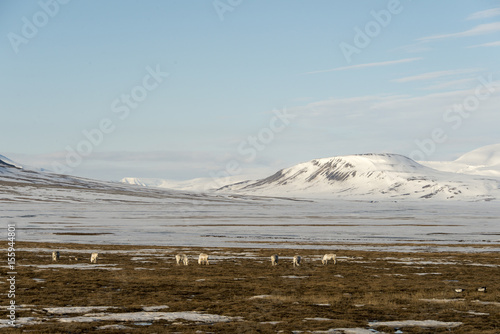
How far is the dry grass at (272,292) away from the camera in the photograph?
18.8 metres

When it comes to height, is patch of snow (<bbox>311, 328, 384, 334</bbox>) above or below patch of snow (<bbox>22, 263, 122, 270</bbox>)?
below

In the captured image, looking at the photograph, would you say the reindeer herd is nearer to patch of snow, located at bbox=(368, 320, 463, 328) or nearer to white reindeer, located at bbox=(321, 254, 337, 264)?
white reindeer, located at bbox=(321, 254, 337, 264)

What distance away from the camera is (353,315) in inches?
799

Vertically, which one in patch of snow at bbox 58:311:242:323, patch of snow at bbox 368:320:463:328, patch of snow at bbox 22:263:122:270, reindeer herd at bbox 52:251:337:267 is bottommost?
patch of snow at bbox 368:320:463:328

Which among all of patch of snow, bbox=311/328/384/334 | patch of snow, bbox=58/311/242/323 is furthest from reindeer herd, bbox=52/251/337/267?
patch of snow, bbox=311/328/384/334

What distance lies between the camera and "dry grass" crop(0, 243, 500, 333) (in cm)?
1884

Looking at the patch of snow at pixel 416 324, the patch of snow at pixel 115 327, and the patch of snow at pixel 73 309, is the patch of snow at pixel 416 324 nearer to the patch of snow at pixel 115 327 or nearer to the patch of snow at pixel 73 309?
the patch of snow at pixel 115 327

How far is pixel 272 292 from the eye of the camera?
25625mm

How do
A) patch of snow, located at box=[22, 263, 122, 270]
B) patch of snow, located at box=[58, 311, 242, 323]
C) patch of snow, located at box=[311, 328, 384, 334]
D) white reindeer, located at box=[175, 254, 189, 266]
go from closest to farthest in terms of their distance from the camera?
patch of snow, located at box=[311, 328, 384, 334], patch of snow, located at box=[58, 311, 242, 323], patch of snow, located at box=[22, 263, 122, 270], white reindeer, located at box=[175, 254, 189, 266]

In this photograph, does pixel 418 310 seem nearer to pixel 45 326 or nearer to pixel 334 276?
pixel 334 276

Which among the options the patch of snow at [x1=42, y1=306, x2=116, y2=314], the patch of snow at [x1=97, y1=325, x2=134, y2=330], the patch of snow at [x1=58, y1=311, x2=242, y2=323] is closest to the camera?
the patch of snow at [x1=97, y1=325, x2=134, y2=330]

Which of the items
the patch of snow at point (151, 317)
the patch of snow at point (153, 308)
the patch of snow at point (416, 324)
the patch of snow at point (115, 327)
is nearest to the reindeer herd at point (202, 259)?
the patch of snow at point (153, 308)

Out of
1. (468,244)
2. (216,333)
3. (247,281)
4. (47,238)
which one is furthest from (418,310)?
(47,238)

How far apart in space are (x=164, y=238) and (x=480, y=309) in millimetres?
46832
